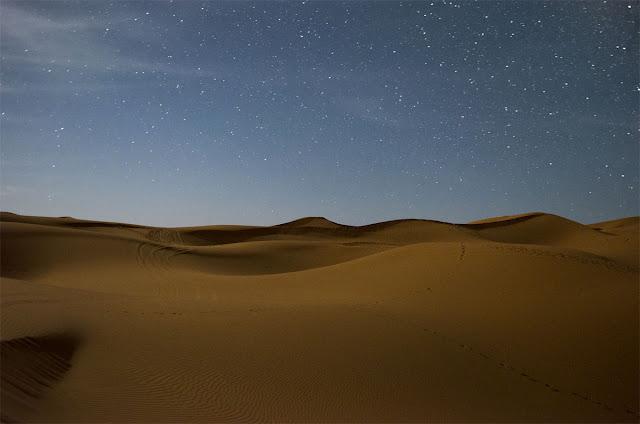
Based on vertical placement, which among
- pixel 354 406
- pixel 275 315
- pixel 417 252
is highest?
pixel 417 252

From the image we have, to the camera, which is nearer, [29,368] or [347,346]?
[29,368]

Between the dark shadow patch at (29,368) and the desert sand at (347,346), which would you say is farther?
the desert sand at (347,346)

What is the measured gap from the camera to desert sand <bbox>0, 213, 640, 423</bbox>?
6734mm

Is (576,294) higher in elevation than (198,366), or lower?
higher

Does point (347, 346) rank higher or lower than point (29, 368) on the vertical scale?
higher

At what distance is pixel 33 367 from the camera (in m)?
7.00

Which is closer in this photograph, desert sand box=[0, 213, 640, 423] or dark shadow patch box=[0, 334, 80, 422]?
dark shadow patch box=[0, 334, 80, 422]

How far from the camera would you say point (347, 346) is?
8.48 meters

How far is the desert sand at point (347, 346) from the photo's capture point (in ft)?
22.1

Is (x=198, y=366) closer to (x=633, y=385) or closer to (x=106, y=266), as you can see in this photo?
(x=633, y=385)

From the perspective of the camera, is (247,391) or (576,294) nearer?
(247,391)

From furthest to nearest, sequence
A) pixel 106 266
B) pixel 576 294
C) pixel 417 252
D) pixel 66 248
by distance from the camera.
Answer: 1. pixel 66 248
2. pixel 106 266
3. pixel 417 252
4. pixel 576 294

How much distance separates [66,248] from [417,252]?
13.0 metres

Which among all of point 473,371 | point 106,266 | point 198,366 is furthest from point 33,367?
point 106,266
